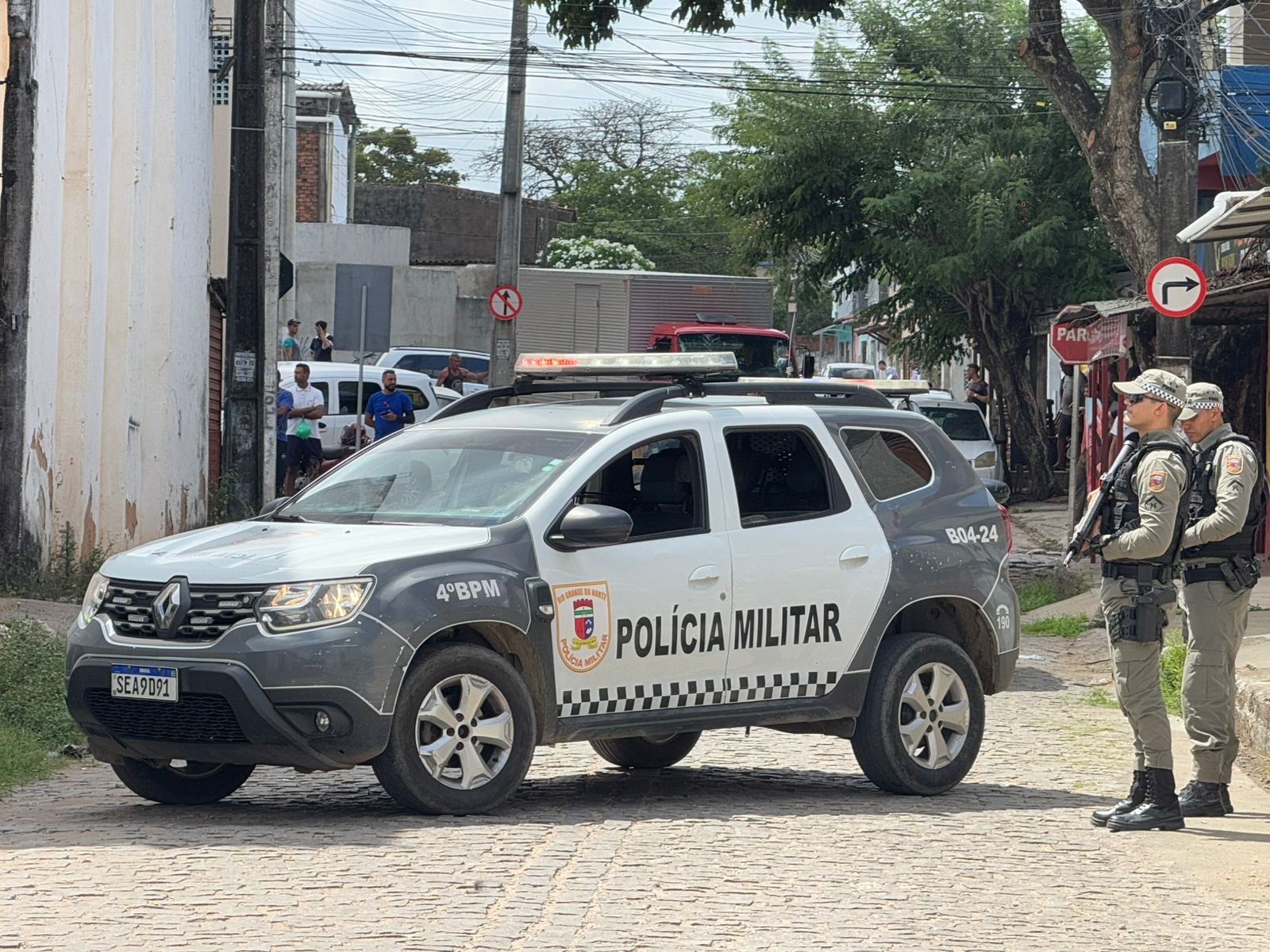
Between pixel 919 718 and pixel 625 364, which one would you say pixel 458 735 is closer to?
pixel 625 364

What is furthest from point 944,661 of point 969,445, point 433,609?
point 969,445

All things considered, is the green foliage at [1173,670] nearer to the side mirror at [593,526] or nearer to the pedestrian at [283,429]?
the side mirror at [593,526]

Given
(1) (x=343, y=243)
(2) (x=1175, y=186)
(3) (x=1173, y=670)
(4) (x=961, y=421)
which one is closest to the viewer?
(3) (x=1173, y=670)

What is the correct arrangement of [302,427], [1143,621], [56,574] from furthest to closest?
[302,427]
[56,574]
[1143,621]

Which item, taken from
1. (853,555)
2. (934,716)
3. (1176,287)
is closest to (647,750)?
(934,716)

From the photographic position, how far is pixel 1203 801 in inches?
332

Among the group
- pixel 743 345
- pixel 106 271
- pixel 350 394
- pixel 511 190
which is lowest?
pixel 350 394

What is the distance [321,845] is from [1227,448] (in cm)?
407

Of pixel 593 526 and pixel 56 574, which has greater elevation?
pixel 593 526

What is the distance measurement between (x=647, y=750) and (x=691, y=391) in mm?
1786

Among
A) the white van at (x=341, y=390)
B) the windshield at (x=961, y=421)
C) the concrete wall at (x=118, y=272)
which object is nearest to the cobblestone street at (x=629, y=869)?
the concrete wall at (x=118, y=272)

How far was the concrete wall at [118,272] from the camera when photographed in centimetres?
1492

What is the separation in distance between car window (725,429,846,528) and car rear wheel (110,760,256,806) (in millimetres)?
2374

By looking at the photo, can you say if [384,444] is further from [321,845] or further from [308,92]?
[308,92]
